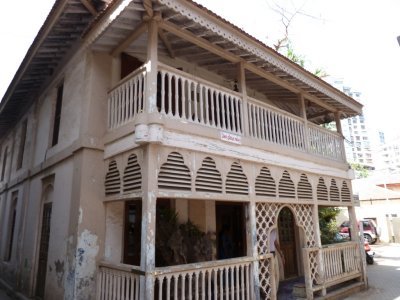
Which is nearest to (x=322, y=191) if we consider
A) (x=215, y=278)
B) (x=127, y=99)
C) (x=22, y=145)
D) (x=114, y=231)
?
(x=215, y=278)

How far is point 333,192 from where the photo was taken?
9.87 meters

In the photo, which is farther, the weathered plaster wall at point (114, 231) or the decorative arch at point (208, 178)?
the weathered plaster wall at point (114, 231)

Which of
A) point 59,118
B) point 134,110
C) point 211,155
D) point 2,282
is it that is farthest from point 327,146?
point 2,282

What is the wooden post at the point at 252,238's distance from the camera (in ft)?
21.3

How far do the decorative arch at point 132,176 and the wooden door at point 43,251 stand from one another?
3643 millimetres

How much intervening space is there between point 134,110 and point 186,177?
5.15 feet

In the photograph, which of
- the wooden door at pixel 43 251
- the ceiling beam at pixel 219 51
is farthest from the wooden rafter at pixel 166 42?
the wooden door at pixel 43 251

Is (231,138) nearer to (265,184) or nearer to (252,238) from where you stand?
(265,184)

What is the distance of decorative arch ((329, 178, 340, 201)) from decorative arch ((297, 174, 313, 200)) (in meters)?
1.24

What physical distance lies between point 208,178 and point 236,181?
2.76 ft

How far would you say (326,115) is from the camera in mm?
11922

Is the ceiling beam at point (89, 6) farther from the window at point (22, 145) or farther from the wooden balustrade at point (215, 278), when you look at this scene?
the window at point (22, 145)

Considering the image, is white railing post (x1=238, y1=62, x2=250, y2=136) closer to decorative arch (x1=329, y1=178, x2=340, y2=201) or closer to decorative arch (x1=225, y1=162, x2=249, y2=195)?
decorative arch (x1=225, y1=162, x2=249, y2=195)

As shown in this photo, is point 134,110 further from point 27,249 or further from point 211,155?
point 27,249
